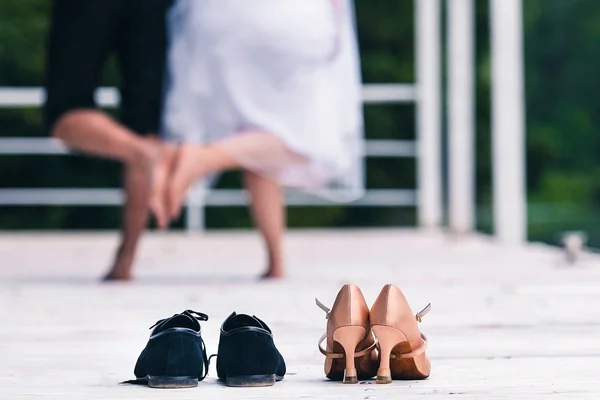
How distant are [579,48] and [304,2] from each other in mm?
6159

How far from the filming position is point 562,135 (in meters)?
8.02

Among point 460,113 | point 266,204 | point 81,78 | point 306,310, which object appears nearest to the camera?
point 306,310

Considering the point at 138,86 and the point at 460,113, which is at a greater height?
the point at 138,86

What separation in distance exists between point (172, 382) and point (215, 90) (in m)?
1.30

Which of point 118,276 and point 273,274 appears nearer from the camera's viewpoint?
point 118,276

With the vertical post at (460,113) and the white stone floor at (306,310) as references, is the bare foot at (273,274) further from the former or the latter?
the vertical post at (460,113)

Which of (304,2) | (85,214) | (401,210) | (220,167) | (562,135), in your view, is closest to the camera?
(220,167)

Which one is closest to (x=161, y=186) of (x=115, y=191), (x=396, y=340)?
(x=396, y=340)

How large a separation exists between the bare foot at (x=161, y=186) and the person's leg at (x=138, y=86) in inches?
1.3

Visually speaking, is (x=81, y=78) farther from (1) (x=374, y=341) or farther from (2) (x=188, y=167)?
(1) (x=374, y=341)

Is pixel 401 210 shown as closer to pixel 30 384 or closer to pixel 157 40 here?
pixel 157 40

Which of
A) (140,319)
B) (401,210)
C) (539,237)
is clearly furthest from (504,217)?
(539,237)

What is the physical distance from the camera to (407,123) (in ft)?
19.5

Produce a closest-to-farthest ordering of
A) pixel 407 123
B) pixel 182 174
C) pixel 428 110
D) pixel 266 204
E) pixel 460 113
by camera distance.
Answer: pixel 182 174 → pixel 266 204 → pixel 460 113 → pixel 428 110 → pixel 407 123
